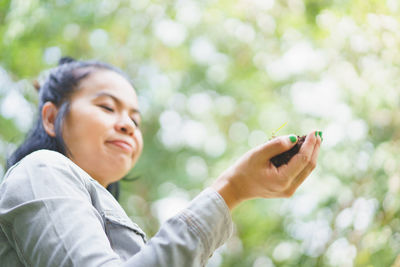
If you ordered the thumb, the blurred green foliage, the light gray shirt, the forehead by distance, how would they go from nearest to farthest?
the light gray shirt
the thumb
the forehead
the blurred green foliage

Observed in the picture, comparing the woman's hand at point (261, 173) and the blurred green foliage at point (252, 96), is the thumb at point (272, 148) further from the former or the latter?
the blurred green foliage at point (252, 96)

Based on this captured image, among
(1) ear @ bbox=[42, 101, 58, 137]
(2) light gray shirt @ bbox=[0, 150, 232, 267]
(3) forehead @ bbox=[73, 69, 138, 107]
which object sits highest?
(3) forehead @ bbox=[73, 69, 138, 107]

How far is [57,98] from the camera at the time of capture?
4.41 ft

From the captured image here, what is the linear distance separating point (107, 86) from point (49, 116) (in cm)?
20

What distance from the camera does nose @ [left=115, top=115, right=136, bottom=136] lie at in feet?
4.05

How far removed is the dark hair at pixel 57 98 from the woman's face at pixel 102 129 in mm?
24

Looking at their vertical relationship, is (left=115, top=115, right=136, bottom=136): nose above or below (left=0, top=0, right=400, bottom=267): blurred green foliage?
above

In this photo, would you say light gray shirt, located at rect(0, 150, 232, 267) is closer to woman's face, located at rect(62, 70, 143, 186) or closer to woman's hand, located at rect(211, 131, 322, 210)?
woman's hand, located at rect(211, 131, 322, 210)

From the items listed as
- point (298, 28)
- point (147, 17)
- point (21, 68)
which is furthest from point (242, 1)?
point (21, 68)

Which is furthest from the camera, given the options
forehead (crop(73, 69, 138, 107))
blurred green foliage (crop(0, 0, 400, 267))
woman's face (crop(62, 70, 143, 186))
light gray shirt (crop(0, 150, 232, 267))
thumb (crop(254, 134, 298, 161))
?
blurred green foliage (crop(0, 0, 400, 267))

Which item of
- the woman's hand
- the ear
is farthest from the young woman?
the ear

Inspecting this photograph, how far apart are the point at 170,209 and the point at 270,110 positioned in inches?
42.3

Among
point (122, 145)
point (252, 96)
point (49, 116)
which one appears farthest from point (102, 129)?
point (252, 96)

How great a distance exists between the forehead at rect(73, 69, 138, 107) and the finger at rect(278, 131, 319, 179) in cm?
63
